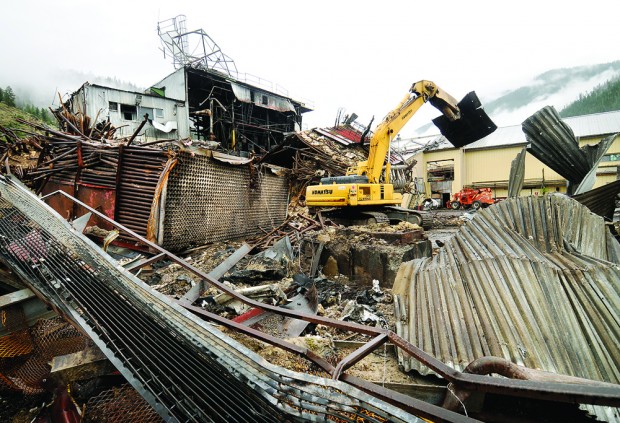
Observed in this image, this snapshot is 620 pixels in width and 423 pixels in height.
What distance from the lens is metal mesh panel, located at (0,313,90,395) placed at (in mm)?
2215

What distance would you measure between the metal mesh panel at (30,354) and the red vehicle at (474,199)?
20.5 m

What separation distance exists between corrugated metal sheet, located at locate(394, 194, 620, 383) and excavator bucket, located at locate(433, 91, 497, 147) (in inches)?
204

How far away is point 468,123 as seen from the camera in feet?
27.5

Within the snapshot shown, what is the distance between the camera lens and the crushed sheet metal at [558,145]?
6.84m

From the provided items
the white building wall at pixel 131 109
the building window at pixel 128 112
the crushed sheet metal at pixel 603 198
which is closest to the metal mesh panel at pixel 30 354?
the crushed sheet metal at pixel 603 198

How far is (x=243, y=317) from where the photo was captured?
8.05ft

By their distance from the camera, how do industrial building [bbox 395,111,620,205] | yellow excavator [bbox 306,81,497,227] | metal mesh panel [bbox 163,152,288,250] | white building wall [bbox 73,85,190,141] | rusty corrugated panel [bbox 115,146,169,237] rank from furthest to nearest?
industrial building [bbox 395,111,620,205] → white building wall [bbox 73,85,190,141] → yellow excavator [bbox 306,81,497,227] → metal mesh panel [bbox 163,152,288,250] → rusty corrugated panel [bbox 115,146,169,237]

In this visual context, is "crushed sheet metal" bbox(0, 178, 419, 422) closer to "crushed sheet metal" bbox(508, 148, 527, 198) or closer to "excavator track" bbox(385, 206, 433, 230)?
"excavator track" bbox(385, 206, 433, 230)

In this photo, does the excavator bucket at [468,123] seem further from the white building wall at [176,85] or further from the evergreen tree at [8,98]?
the evergreen tree at [8,98]

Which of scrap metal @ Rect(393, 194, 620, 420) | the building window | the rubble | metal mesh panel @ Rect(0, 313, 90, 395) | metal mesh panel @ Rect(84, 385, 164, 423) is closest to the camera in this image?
the rubble

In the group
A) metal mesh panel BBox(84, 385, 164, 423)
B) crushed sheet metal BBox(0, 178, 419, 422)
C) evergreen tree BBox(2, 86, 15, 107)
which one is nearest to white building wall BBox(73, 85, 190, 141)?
crushed sheet metal BBox(0, 178, 419, 422)

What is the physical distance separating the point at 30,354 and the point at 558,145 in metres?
9.65

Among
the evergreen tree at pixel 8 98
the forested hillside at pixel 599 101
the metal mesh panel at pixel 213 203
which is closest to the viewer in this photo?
the metal mesh panel at pixel 213 203

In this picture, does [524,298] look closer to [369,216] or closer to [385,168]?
[369,216]
